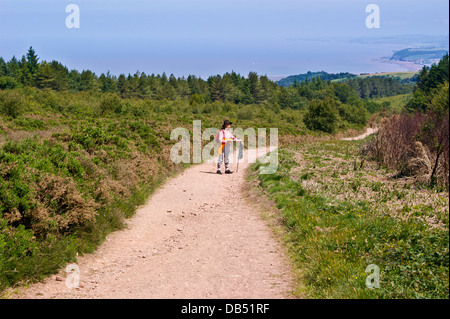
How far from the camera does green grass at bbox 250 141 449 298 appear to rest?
16.5 ft

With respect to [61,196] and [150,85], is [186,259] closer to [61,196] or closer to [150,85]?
[61,196]

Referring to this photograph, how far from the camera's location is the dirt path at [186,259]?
577cm

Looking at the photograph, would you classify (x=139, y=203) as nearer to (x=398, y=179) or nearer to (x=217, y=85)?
(x=398, y=179)

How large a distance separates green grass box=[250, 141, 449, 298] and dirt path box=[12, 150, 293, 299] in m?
0.58

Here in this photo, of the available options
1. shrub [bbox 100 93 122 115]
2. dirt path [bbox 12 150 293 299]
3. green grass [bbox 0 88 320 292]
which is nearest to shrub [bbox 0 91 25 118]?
shrub [bbox 100 93 122 115]

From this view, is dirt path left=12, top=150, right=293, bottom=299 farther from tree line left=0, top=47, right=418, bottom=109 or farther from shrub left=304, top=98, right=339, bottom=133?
tree line left=0, top=47, right=418, bottom=109

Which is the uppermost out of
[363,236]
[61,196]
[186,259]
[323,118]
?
[323,118]

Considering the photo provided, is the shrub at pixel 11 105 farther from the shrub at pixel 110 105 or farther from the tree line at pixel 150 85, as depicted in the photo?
the tree line at pixel 150 85

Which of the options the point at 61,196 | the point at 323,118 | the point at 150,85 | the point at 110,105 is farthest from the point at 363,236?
the point at 150,85

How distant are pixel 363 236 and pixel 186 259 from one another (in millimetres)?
3211

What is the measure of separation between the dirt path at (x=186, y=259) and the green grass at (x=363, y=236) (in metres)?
0.58

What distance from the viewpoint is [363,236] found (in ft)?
21.5

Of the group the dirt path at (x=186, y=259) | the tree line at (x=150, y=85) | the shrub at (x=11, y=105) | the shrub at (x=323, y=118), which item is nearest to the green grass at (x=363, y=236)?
the dirt path at (x=186, y=259)
